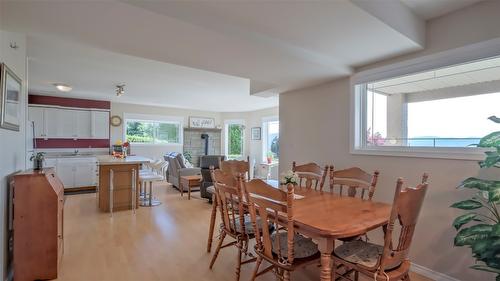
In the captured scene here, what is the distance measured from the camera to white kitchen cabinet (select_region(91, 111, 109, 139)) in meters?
6.52

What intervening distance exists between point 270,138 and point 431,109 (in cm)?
564

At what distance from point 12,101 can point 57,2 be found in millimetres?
1169

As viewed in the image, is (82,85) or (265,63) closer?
(265,63)

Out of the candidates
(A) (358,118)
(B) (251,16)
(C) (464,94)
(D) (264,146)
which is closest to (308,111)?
(A) (358,118)

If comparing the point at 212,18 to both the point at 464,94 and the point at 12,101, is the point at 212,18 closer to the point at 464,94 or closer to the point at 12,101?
the point at 12,101

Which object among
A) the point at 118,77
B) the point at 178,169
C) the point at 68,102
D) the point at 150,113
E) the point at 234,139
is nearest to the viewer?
the point at 118,77

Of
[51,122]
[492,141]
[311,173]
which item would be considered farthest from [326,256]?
[51,122]

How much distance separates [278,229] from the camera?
1.78 meters

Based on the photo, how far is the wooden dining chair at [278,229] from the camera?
5.31 ft

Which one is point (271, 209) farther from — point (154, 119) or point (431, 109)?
point (154, 119)

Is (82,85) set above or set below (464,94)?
above

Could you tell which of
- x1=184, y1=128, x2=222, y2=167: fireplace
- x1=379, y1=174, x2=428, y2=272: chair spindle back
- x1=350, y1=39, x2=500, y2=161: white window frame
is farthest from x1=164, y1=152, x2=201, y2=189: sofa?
x1=379, y1=174, x2=428, y2=272: chair spindle back

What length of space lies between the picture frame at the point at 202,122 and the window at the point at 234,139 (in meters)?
0.54

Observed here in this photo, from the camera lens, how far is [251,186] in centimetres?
179
